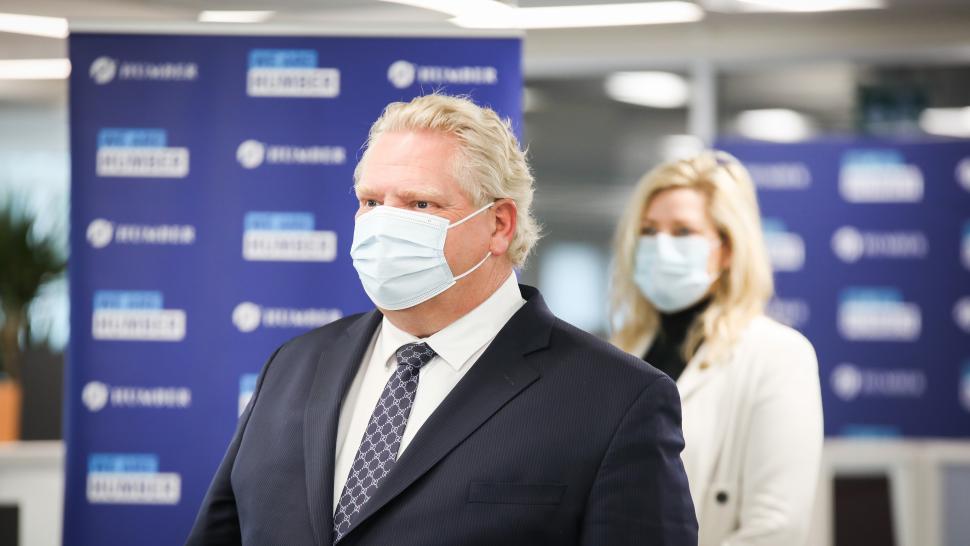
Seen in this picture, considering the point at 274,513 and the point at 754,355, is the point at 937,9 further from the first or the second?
the point at 274,513

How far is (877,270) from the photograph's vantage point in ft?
17.1

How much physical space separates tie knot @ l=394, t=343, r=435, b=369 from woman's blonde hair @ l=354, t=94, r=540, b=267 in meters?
0.25

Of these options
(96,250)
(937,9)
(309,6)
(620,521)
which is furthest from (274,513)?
(937,9)

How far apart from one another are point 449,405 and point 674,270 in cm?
116

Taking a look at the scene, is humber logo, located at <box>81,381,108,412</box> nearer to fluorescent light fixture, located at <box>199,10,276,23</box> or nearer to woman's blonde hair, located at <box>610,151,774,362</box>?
fluorescent light fixture, located at <box>199,10,276,23</box>

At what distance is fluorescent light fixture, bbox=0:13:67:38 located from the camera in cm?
540

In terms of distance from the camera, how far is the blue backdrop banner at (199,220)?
305 cm

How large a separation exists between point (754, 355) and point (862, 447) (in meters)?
1.21

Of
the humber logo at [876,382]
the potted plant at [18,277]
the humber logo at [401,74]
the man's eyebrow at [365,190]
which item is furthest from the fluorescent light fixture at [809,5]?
the man's eyebrow at [365,190]

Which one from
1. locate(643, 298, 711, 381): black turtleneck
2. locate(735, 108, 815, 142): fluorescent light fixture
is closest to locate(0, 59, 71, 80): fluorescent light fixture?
locate(735, 108, 815, 142): fluorescent light fixture

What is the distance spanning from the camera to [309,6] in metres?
3.61

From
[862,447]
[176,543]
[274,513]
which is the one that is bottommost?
[176,543]

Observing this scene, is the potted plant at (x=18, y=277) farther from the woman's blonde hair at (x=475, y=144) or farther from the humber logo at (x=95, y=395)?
the woman's blonde hair at (x=475, y=144)

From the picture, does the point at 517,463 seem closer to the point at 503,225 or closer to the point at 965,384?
the point at 503,225
